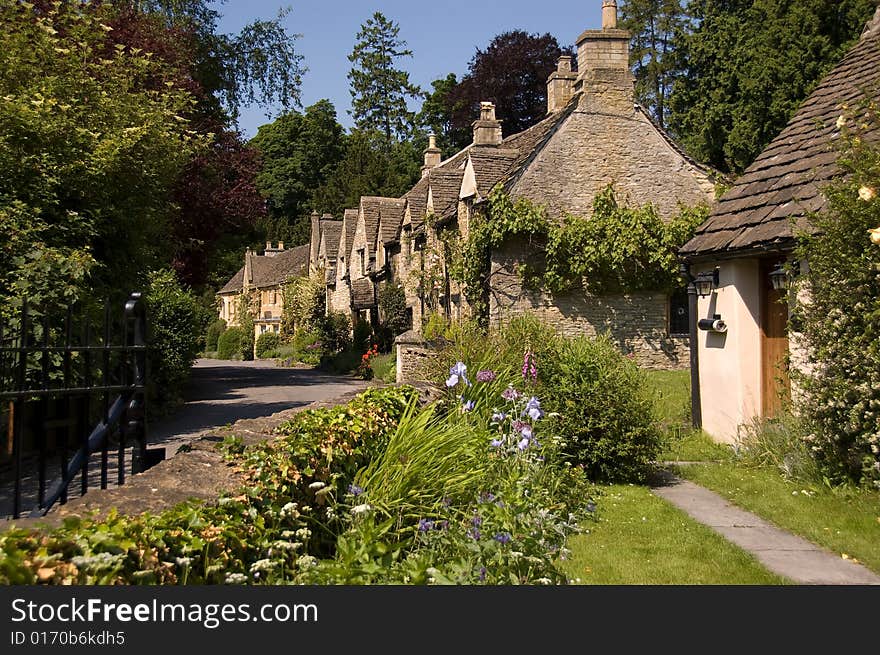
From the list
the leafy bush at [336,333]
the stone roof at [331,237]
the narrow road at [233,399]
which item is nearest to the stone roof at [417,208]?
the narrow road at [233,399]

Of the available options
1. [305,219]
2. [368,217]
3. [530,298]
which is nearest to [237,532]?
[530,298]

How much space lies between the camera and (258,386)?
80.1 feet

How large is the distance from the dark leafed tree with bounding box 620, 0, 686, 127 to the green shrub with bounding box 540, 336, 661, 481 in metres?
39.9

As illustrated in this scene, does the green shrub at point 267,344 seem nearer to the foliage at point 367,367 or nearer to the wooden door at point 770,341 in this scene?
the foliage at point 367,367

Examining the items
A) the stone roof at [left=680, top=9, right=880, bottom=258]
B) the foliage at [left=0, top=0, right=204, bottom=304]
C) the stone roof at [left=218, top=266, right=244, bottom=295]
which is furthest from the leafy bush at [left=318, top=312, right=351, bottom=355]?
the stone roof at [left=218, top=266, right=244, bottom=295]

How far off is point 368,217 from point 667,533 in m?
32.2

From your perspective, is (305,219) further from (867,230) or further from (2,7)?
(867,230)

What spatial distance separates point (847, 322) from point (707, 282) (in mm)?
3759

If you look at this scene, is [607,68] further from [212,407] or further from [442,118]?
[442,118]

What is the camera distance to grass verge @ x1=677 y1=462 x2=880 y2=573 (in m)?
6.11

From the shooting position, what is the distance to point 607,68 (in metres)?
21.7

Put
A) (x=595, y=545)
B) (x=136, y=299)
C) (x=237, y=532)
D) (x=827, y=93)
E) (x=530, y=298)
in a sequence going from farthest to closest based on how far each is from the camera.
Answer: (x=530, y=298) < (x=827, y=93) < (x=595, y=545) < (x=136, y=299) < (x=237, y=532)

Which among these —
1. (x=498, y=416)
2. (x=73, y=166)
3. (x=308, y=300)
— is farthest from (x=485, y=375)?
(x=308, y=300)

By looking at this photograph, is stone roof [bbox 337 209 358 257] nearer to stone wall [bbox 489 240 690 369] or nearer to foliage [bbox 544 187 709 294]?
stone wall [bbox 489 240 690 369]
